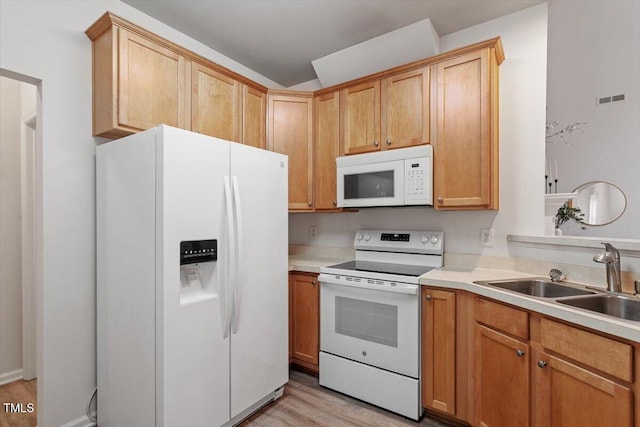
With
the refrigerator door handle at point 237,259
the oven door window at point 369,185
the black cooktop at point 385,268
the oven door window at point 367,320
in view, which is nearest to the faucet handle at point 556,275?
the black cooktop at point 385,268

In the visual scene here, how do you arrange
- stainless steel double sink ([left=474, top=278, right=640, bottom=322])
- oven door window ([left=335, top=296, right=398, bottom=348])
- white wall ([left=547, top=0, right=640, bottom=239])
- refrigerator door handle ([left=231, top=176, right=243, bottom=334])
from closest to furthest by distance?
1. stainless steel double sink ([left=474, top=278, right=640, bottom=322])
2. refrigerator door handle ([left=231, top=176, right=243, bottom=334])
3. oven door window ([left=335, top=296, right=398, bottom=348])
4. white wall ([left=547, top=0, right=640, bottom=239])

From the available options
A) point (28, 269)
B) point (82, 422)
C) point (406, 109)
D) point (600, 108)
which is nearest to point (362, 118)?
point (406, 109)

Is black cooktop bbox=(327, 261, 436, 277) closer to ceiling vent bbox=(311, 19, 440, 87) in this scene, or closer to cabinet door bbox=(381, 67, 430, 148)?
cabinet door bbox=(381, 67, 430, 148)

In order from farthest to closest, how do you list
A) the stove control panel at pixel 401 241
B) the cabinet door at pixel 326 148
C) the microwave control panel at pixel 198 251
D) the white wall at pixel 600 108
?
the white wall at pixel 600 108
the cabinet door at pixel 326 148
the stove control panel at pixel 401 241
the microwave control panel at pixel 198 251

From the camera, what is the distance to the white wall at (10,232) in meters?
2.50

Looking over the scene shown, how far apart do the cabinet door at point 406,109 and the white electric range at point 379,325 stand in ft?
2.49

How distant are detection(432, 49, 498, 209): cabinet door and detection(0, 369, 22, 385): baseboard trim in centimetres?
350

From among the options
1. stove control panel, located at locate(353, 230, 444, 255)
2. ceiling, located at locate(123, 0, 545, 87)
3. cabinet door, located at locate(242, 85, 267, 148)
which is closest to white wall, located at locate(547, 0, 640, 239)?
ceiling, located at locate(123, 0, 545, 87)

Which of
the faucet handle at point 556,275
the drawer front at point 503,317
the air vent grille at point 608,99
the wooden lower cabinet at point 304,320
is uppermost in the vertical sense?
the air vent grille at point 608,99

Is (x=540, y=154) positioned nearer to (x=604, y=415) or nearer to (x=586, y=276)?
(x=586, y=276)

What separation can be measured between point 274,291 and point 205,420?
818 millimetres

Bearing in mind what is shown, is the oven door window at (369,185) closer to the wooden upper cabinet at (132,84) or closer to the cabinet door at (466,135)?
the cabinet door at (466,135)

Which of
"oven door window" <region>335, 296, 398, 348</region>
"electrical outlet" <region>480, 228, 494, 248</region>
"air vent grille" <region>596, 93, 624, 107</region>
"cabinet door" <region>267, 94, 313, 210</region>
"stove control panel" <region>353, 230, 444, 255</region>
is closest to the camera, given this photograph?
"oven door window" <region>335, 296, 398, 348</region>

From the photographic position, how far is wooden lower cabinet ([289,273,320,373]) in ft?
8.17
